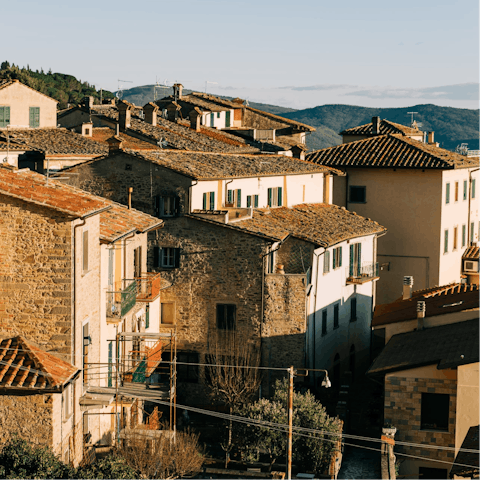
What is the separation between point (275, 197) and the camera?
42.8 meters

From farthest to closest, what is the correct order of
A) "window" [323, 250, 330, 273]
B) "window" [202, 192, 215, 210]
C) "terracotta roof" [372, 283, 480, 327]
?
"window" [323, 250, 330, 273] < "window" [202, 192, 215, 210] < "terracotta roof" [372, 283, 480, 327]

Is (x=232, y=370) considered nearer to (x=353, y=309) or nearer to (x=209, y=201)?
(x=209, y=201)

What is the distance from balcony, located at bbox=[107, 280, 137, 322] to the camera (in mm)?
26234

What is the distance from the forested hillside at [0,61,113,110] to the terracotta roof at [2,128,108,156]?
4203cm

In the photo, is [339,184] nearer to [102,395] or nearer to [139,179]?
[139,179]

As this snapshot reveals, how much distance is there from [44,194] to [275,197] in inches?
843

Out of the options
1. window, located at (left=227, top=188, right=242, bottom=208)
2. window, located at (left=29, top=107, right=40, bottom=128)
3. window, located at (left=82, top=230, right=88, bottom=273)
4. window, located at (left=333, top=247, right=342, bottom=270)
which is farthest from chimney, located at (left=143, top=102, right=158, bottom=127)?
window, located at (left=82, top=230, right=88, bottom=273)

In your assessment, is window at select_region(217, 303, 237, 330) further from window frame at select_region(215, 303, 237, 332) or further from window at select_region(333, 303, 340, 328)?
window at select_region(333, 303, 340, 328)

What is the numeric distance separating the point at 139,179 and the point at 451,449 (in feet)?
53.6

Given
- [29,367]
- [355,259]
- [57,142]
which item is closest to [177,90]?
[57,142]

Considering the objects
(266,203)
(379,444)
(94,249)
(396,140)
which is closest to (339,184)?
(396,140)

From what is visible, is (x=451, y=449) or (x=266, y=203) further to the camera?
(x=266, y=203)

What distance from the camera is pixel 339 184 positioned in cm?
4931

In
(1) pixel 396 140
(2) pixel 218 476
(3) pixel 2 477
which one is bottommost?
(2) pixel 218 476
